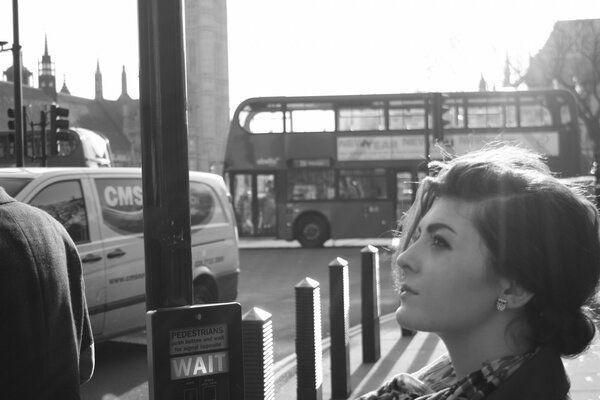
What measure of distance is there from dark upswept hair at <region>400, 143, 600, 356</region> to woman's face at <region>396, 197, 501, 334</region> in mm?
25

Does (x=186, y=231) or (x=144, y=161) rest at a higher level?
(x=144, y=161)

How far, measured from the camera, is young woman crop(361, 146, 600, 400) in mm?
1500

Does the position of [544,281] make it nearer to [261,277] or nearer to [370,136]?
[261,277]

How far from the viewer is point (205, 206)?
29.8 feet

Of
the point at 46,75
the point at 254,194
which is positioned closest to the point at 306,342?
the point at 254,194

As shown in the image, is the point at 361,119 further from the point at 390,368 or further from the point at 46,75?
the point at 46,75

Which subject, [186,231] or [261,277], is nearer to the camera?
[186,231]

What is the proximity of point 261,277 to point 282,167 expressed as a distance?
700 cm

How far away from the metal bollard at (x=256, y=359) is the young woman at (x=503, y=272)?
2.14 meters

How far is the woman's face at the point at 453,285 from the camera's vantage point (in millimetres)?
1540

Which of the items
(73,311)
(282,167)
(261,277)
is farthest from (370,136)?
(73,311)

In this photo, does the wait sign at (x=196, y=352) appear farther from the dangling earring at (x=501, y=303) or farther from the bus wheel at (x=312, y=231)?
the bus wheel at (x=312, y=231)

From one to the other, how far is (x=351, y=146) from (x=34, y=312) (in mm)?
19720

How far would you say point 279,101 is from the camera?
22.3 meters
